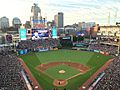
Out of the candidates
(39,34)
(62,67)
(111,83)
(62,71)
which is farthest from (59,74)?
(39,34)

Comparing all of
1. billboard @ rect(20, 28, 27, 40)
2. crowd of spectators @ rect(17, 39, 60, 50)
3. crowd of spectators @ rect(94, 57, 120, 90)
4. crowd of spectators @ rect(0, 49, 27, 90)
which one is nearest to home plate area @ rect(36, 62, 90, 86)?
crowd of spectators @ rect(0, 49, 27, 90)

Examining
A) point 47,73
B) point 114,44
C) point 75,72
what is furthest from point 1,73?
point 114,44

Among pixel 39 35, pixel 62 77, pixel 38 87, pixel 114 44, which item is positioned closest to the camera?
pixel 38 87

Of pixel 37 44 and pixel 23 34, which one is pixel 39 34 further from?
pixel 23 34

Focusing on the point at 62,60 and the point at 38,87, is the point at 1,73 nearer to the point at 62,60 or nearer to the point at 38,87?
the point at 38,87

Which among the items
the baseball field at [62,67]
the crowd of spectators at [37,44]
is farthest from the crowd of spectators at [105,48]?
the crowd of spectators at [37,44]

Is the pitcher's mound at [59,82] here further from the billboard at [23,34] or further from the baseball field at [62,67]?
the billboard at [23,34]
